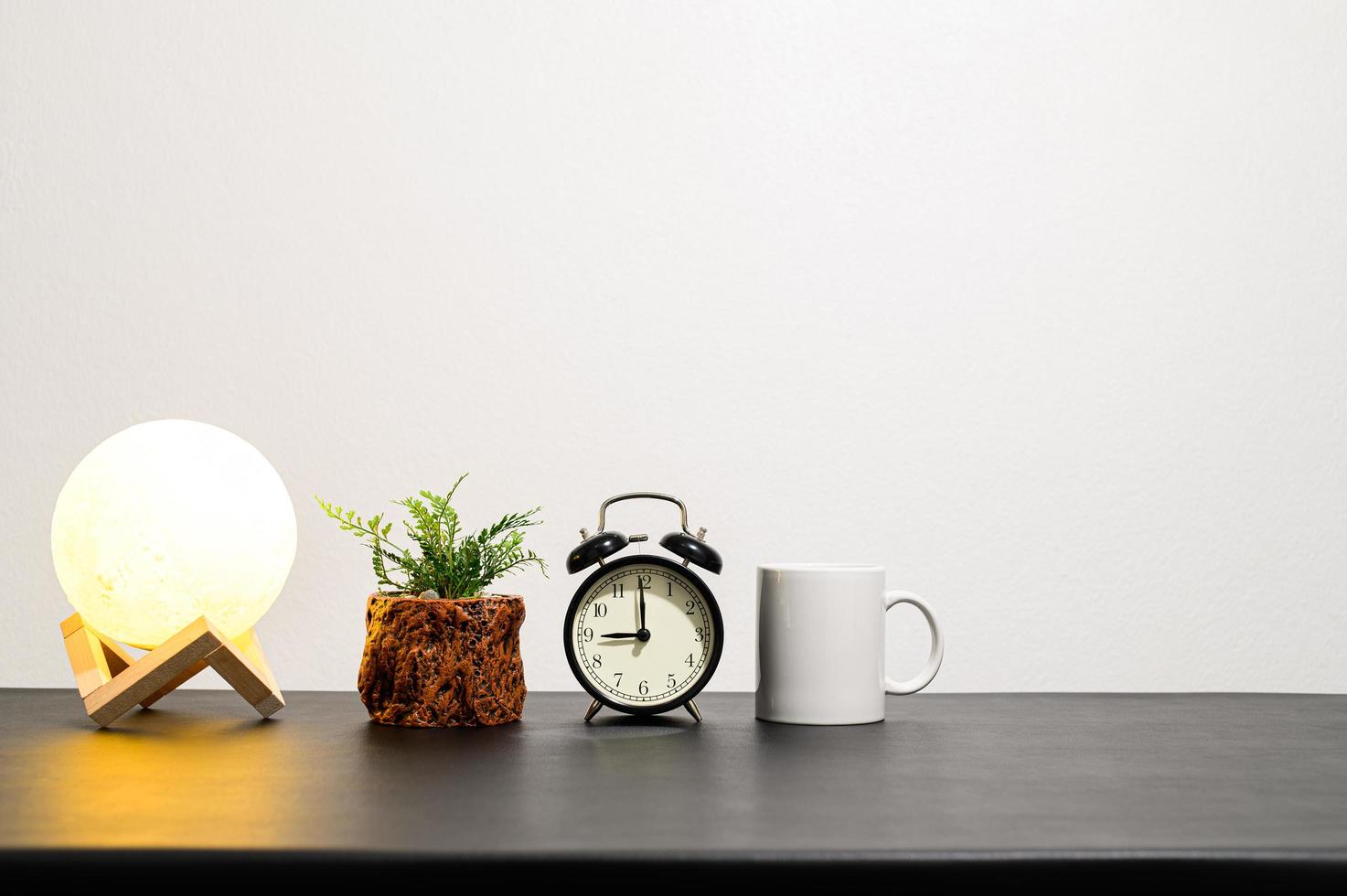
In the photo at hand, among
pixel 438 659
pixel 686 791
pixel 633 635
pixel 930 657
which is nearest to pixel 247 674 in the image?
pixel 438 659

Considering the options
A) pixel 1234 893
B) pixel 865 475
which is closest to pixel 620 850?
pixel 1234 893

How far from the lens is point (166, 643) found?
0.95 m

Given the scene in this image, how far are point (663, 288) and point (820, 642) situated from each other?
0.57m

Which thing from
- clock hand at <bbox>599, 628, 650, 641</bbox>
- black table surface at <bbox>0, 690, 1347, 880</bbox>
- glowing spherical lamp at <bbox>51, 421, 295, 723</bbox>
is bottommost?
black table surface at <bbox>0, 690, 1347, 880</bbox>

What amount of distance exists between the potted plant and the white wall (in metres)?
0.38

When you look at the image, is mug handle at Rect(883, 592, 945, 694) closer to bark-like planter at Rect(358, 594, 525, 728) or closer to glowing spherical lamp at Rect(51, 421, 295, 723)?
bark-like planter at Rect(358, 594, 525, 728)

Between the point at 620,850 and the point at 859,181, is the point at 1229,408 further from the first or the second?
the point at 620,850

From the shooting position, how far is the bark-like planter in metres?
0.94

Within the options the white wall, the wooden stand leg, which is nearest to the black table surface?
the wooden stand leg

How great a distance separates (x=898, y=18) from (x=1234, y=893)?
114cm

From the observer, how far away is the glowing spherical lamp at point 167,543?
95 cm

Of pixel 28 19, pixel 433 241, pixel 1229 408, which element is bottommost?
pixel 1229 408

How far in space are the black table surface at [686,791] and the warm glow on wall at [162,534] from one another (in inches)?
4.2

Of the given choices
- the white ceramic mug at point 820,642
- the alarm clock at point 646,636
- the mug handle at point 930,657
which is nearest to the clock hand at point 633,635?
the alarm clock at point 646,636
